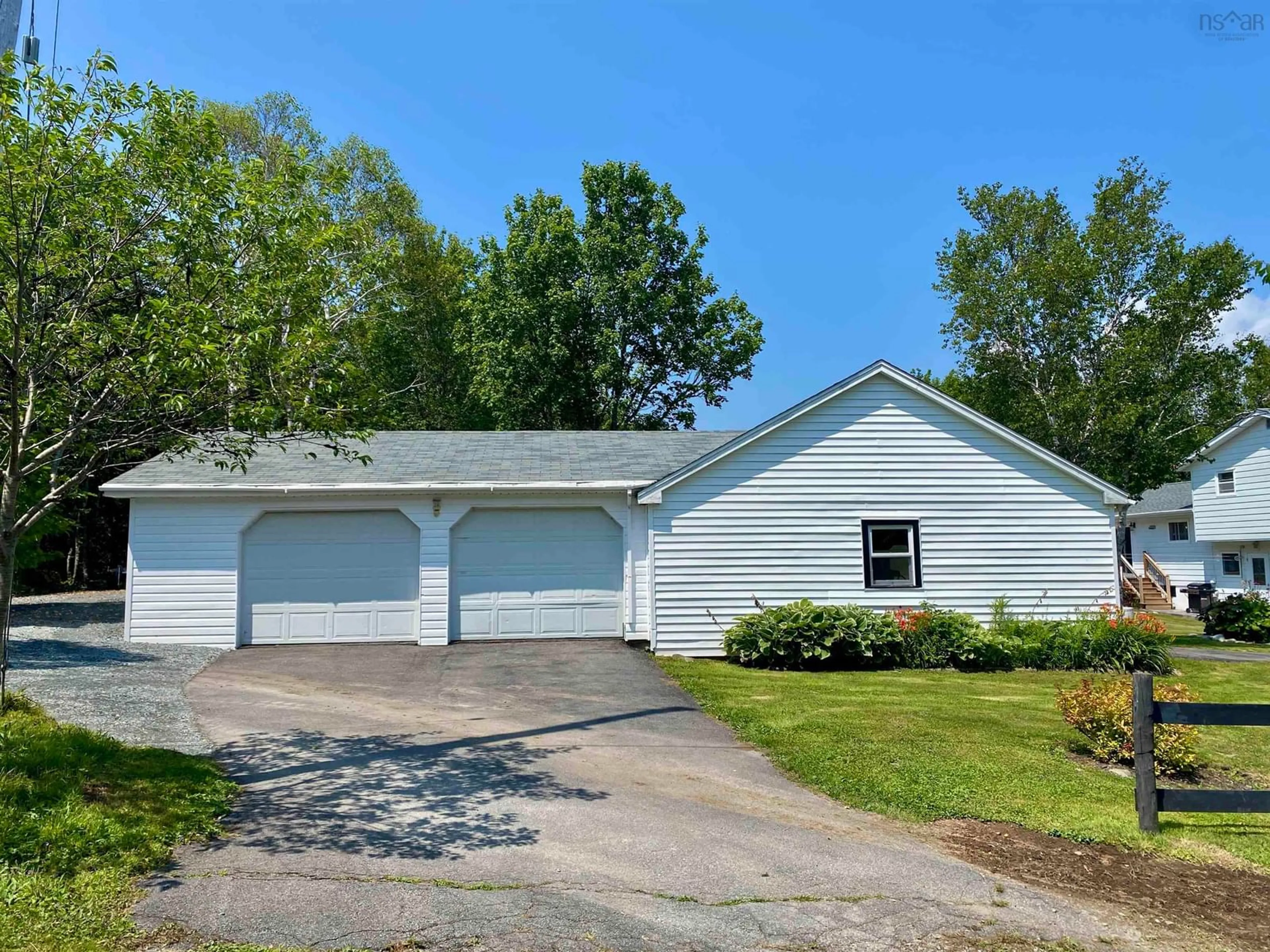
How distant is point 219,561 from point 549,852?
40.1 feet

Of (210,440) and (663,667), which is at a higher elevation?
(210,440)

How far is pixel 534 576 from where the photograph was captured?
16109 millimetres

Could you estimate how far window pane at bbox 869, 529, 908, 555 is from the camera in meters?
15.9

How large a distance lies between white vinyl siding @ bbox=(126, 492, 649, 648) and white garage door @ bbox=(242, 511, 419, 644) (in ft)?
0.79

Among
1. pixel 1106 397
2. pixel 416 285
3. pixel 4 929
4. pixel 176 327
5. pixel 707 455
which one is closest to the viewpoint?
pixel 4 929

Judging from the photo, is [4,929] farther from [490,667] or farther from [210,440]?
[490,667]

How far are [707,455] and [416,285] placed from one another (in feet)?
75.4

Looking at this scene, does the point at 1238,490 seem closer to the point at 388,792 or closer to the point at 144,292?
the point at 388,792

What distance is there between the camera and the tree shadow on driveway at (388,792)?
571 centimetres

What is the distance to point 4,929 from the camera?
4117mm

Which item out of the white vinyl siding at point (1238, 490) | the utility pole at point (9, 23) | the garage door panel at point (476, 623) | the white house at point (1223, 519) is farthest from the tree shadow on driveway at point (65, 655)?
the white vinyl siding at point (1238, 490)

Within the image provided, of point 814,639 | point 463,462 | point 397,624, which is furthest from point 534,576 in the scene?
point 814,639

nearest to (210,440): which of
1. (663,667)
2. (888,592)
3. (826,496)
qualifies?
(663,667)

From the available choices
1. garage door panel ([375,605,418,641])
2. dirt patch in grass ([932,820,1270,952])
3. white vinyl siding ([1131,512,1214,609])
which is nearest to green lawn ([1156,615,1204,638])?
white vinyl siding ([1131,512,1214,609])
